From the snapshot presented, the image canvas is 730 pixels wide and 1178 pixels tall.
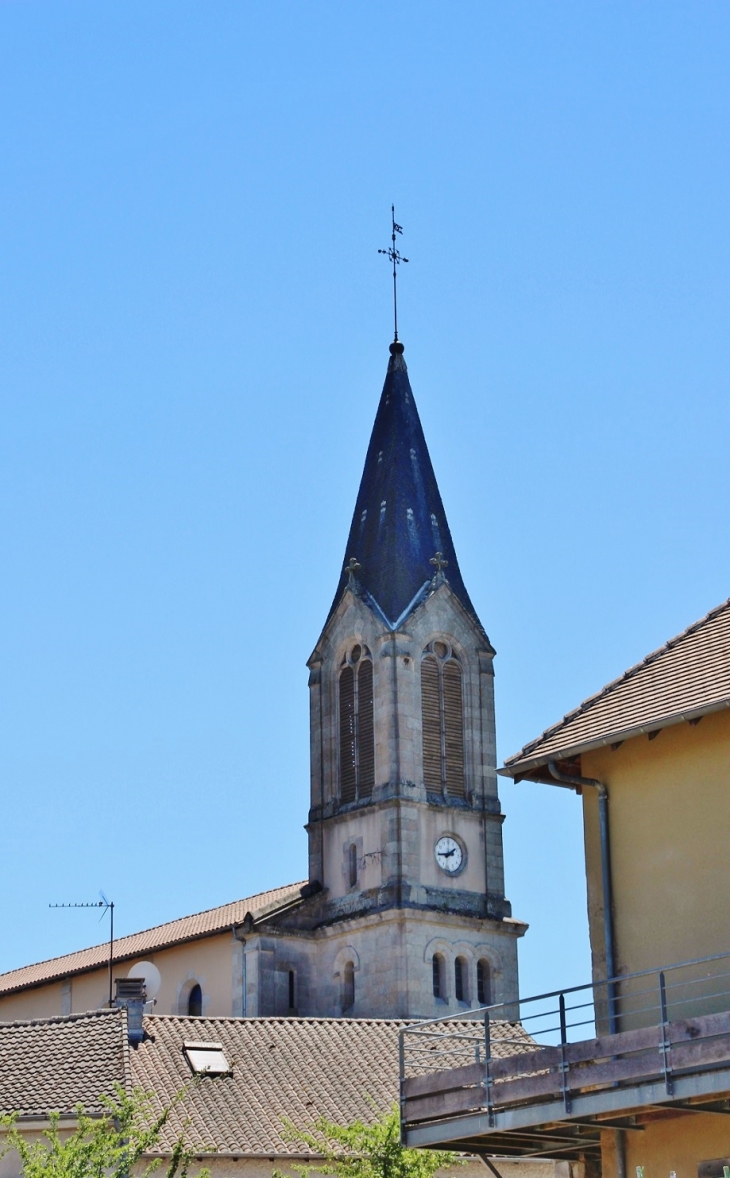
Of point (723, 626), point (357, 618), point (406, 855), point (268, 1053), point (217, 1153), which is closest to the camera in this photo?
point (723, 626)

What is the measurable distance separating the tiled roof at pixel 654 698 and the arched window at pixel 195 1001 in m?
32.5

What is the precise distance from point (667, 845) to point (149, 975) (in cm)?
3253

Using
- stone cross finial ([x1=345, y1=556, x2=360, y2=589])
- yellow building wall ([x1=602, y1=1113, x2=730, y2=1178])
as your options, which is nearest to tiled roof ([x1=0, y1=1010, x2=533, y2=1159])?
yellow building wall ([x1=602, y1=1113, x2=730, y2=1178])

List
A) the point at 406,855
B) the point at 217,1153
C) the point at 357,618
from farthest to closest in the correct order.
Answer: the point at 357,618
the point at 406,855
the point at 217,1153

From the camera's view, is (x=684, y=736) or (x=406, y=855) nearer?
(x=684, y=736)

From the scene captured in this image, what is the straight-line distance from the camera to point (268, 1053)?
35.7 m

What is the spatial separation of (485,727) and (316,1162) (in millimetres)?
24317

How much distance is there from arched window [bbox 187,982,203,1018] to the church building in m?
0.05

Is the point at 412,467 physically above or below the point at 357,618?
above

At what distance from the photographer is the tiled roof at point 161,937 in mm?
52812

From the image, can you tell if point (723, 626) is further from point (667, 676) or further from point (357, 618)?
point (357, 618)

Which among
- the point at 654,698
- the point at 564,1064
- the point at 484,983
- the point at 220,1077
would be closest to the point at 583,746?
the point at 654,698

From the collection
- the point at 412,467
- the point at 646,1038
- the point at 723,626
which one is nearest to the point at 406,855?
the point at 412,467

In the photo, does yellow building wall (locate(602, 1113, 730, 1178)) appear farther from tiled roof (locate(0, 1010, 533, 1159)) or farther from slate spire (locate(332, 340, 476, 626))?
slate spire (locate(332, 340, 476, 626))
